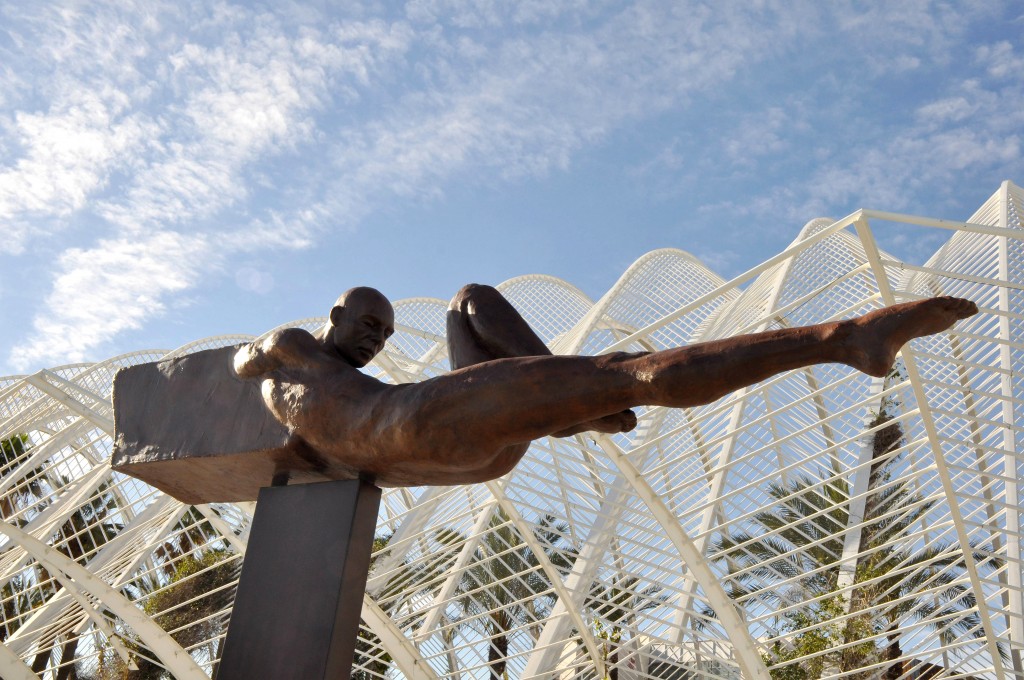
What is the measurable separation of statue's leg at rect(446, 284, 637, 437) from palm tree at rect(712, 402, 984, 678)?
8.41 meters

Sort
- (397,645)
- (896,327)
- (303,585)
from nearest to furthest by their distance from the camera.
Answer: (896,327) < (303,585) < (397,645)

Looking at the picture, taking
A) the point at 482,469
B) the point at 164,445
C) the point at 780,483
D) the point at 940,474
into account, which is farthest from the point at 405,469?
the point at 780,483

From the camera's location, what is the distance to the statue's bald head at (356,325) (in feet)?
13.8

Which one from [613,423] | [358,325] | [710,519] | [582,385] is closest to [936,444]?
[710,519]

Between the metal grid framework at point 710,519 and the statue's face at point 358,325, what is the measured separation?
580 cm

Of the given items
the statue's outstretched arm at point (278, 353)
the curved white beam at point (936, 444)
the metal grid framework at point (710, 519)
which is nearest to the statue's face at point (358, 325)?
the statue's outstretched arm at point (278, 353)

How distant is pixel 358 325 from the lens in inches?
165

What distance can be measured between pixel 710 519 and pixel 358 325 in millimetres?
13010

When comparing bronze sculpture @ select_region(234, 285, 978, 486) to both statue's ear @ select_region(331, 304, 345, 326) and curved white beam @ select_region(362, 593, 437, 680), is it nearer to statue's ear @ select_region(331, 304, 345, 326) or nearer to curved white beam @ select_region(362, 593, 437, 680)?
statue's ear @ select_region(331, 304, 345, 326)

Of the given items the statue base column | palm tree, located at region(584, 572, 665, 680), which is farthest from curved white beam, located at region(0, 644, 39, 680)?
the statue base column

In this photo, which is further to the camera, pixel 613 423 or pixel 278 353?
pixel 278 353

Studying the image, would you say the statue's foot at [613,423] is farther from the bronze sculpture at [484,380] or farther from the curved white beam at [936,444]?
the curved white beam at [936,444]

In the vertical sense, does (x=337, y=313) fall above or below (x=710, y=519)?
below

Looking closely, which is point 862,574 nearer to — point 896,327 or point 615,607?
point 615,607
